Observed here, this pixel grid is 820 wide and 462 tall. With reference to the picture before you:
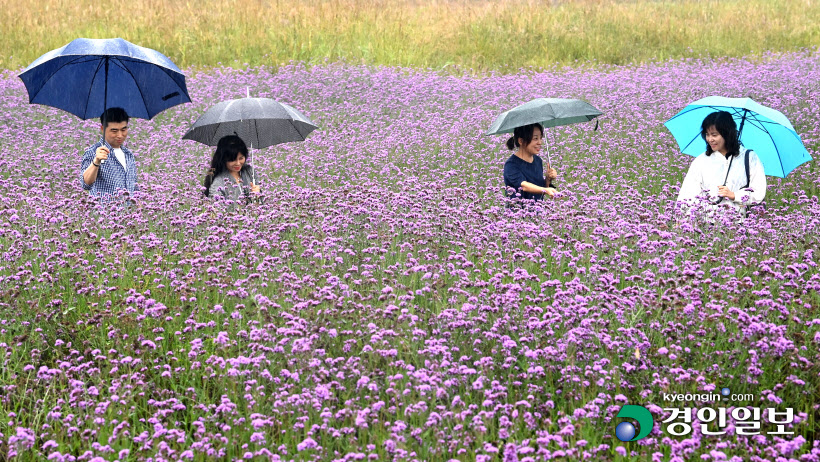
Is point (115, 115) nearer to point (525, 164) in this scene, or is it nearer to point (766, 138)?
point (525, 164)

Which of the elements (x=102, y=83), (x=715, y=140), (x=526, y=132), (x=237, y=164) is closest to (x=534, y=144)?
(x=526, y=132)

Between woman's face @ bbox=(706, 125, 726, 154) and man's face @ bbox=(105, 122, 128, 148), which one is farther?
man's face @ bbox=(105, 122, 128, 148)

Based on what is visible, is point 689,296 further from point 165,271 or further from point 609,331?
point 165,271

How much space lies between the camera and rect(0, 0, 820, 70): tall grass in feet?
52.3

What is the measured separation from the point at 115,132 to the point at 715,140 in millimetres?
4881

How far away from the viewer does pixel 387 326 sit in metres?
3.97

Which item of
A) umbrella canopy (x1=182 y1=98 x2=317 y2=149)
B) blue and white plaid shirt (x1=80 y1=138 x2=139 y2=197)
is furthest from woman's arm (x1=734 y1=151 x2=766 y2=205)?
blue and white plaid shirt (x1=80 y1=138 x2=139 y2=197)

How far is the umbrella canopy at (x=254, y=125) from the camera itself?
7035 mm

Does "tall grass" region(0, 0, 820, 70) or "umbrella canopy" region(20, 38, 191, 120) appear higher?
"tall grass" region(0, 0, 820, 70)

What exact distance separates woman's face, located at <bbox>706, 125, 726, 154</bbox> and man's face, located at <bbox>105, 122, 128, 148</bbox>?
188 inches

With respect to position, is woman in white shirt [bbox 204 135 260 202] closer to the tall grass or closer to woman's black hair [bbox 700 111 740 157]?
woman's black hair [bbox 700 111 740 157]

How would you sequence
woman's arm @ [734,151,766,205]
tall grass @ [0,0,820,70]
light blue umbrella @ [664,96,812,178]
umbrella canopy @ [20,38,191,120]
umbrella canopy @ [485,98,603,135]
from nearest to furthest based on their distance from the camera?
woman's arm @ [734,151,766,205]
light blue umbrella @ [664,96,812,178]
umbrella canopy @ [485,98,603,135]
umbrella canopy @ [20,38,191,120]
tall grass @ [0,0,820,70]

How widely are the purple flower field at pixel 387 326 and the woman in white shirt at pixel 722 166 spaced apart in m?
0.72

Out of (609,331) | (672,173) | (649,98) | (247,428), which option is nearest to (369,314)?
(247,428)
